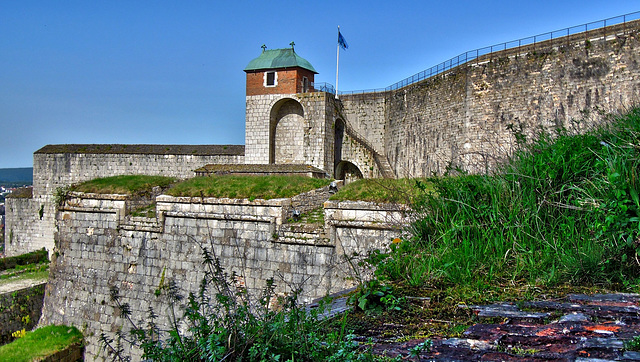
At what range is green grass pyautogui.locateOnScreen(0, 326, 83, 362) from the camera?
38.7 feet

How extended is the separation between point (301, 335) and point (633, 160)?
397 centimetres

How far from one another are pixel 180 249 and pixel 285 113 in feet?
45.7

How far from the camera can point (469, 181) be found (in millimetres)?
5977

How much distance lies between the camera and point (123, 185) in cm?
1364

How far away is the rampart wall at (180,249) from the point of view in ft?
31.9

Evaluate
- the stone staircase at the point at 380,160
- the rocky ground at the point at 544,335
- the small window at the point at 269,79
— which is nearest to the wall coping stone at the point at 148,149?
the small window at the point at 269,79

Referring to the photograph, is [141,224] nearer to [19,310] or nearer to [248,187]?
[248,187]

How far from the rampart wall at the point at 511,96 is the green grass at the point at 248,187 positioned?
4.20m

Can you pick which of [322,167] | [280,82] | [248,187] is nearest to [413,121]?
[322,167]

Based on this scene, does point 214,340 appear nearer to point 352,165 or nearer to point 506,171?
point 506,171

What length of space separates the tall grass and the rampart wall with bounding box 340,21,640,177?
6.07 m

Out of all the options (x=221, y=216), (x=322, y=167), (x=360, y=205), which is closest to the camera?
(x=360, y=205)

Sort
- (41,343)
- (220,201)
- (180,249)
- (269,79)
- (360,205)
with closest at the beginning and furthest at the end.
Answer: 1. (360,205)
2. (220,201)
3. (180,249)
4. (41,343)
5. (269,79)

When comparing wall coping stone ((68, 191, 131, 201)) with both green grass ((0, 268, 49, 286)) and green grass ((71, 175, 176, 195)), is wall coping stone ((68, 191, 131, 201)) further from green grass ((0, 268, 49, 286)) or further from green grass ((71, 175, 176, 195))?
green grass ((0, 268, 49, 286))
